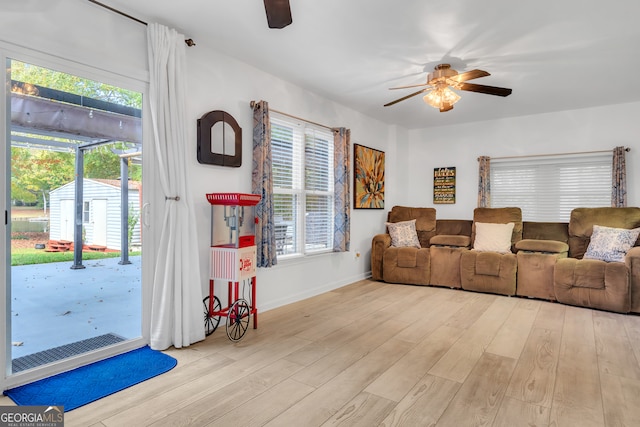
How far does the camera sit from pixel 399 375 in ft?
7.68

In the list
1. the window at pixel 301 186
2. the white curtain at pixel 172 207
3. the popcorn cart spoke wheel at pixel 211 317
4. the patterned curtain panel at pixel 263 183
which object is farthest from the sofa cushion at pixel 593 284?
the white curtain at pixel 172 207

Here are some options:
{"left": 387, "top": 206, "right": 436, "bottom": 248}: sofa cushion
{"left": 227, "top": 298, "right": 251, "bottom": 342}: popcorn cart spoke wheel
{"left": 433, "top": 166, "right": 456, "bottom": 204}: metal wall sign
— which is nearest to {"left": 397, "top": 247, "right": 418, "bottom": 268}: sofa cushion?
Answer: {"left": 387, "top": 206, "right": 436, "bottom": 248}: sofa cushion

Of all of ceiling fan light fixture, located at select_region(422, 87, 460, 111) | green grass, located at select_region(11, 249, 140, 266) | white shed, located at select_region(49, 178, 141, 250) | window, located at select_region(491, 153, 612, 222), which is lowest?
green grass, located at select_region(11, 249, 140, 266)

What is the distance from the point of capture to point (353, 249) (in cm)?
527

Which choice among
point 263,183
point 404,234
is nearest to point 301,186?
point 263,183

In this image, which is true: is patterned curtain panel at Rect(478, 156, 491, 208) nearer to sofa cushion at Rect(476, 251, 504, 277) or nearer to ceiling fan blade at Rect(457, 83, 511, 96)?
sofa cushion at Rect(476, 251, 504, 277)

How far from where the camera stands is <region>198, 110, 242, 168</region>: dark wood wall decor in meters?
3.13

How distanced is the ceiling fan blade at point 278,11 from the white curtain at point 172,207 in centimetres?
142

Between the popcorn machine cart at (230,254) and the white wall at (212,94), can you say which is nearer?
the white wall at (212,94)

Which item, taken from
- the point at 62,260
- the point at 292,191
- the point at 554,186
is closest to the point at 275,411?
the point at 62,260

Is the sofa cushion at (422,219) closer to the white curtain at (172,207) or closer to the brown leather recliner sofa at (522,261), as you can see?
the brown leather recliner sofa at (522,261)

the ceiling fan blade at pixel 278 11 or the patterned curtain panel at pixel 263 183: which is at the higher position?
the ceiling fan blade at pixel 278 11

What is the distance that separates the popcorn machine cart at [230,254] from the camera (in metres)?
2.99

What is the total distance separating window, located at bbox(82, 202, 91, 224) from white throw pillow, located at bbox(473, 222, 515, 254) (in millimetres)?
4529
